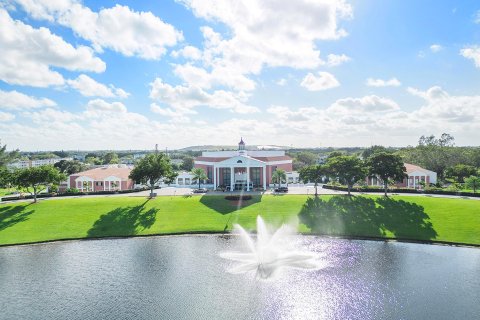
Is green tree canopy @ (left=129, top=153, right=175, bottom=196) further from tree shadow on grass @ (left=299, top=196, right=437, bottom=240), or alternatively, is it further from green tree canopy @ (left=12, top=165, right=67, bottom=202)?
tree shadow on grass @ (left=299, top=196, right=437, bottom=240)

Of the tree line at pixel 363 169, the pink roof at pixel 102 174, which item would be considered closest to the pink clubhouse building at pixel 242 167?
the tree line at pixel 363 169

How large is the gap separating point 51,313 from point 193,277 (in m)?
13.3

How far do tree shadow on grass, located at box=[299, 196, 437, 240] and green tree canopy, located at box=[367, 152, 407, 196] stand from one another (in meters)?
5.25

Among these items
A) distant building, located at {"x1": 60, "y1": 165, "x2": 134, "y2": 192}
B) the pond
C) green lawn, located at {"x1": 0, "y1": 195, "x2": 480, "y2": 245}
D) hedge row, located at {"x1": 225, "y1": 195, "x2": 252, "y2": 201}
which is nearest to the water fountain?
the pond

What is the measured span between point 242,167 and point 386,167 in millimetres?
35618

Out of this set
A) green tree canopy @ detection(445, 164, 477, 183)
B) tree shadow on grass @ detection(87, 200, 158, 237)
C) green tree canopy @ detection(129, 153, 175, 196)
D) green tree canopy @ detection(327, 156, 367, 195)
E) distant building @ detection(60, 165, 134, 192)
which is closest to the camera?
tree shadow on grass @ detection(87, 200, 158, 237)

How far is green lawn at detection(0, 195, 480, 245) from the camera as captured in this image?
52.2 metres

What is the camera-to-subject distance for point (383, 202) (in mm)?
62625

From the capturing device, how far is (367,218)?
56656mm

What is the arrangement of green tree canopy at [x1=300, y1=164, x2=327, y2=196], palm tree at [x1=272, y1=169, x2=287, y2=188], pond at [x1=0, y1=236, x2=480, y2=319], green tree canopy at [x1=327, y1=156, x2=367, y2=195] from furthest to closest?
palm tree at [x1=272, y1=169, x2=287, y2=188] < green tree canopy at [x1=300, y1=164, x2=327, y2=196] < green tree canopy at [x1=327, y1=156, x2=367, y2=195] < pond at [x1=0, y1=236, x2=480, y2=319]

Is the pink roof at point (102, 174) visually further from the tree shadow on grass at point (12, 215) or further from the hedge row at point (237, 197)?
the hedge row at point (237, 197)

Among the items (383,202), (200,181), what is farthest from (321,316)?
(200,181)

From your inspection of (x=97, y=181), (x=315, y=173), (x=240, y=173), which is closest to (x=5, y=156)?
(x=97, y=181)

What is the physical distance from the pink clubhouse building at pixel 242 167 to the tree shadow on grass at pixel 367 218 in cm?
2089
